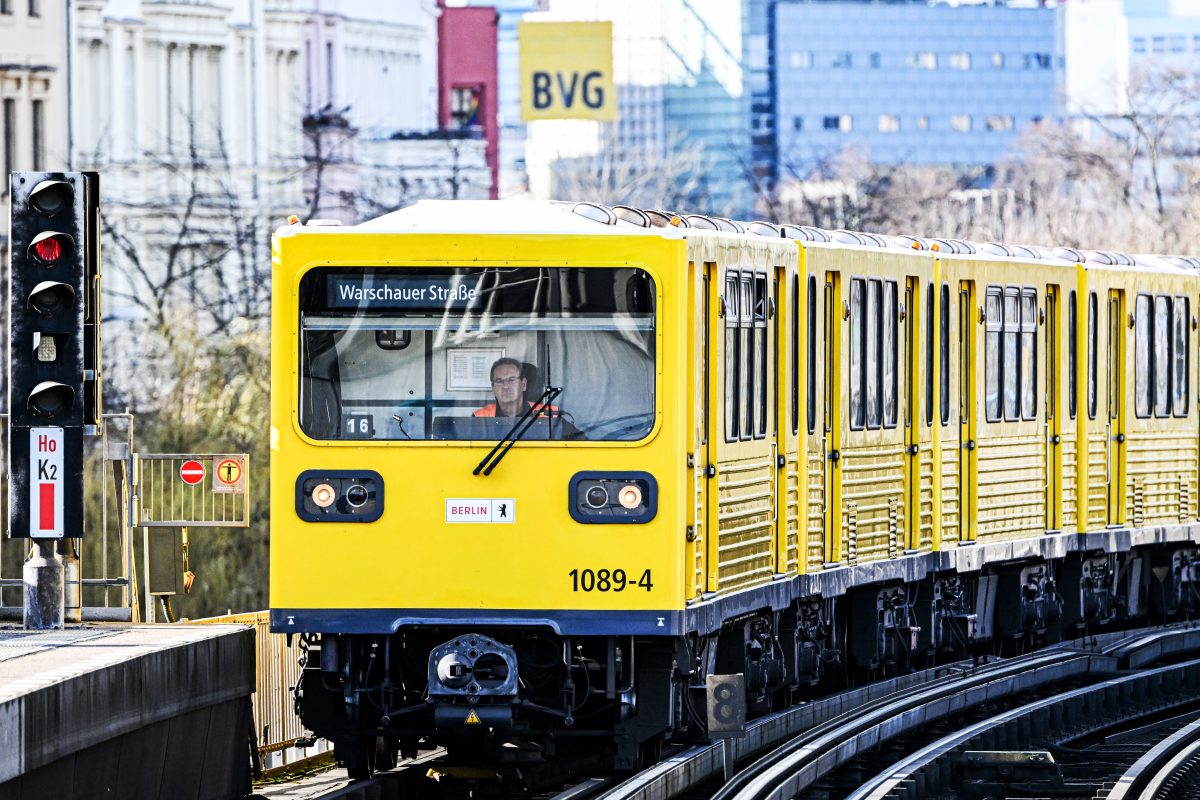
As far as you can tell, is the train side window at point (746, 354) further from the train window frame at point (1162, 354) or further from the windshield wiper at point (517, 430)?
the train window frame at point (1162, 354)

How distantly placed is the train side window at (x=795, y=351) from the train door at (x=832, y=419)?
67 centimetres

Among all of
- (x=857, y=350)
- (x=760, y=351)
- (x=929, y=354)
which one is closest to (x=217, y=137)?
(x=929, y=354)

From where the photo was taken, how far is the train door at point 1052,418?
2317 centimetres

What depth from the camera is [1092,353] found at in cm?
2402

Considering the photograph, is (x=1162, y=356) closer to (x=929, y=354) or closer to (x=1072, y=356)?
(x=1072, y=356)

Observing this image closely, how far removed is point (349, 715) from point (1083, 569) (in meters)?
11.2

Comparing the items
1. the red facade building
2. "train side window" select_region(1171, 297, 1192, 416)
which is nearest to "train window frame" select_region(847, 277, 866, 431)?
"train side window" select_region(1171, 297, 1192, 416)

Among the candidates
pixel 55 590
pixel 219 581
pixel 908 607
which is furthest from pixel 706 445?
pixel 219 581

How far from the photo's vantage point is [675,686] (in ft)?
49.8

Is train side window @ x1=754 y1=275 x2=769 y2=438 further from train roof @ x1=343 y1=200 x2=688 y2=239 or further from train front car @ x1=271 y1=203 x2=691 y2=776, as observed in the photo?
train front car @ x1=271 y1=203 x2=691 y2=776

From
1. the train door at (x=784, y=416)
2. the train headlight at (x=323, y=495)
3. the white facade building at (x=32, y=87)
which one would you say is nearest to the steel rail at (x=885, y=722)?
the train door at (x=784, y=416)

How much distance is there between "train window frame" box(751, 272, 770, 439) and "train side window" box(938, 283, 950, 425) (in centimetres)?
417

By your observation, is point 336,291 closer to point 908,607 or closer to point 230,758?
point 230,758

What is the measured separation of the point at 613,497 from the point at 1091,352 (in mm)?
10295
